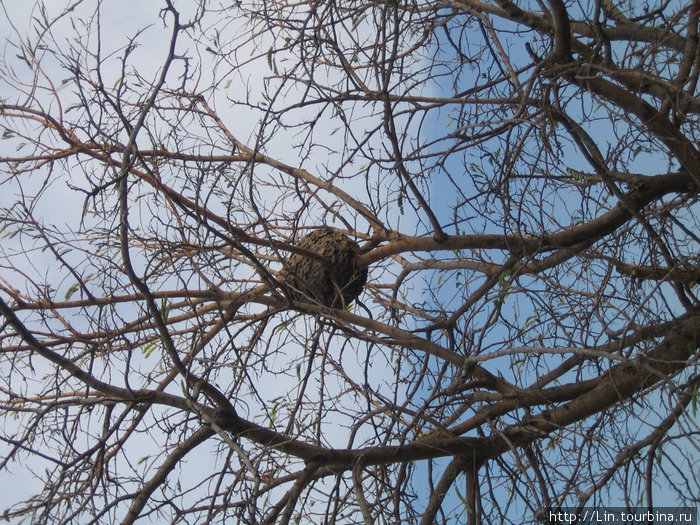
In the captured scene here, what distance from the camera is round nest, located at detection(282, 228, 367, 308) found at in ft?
8.89

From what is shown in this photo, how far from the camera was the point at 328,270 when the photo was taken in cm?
271

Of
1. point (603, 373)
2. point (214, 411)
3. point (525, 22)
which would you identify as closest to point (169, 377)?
point (214, 411)

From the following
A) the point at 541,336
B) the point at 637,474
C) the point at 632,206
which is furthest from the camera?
the point at 541,336

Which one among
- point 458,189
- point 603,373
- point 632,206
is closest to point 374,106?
point 458,189

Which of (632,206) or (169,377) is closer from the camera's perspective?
(632,206)

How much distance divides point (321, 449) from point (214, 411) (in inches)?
15.2

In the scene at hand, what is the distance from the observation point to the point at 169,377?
2.48 meters

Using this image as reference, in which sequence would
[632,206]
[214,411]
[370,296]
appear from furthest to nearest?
[370,296]
[632,206]
[214,411]

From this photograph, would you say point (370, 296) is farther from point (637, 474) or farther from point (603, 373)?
point (637, 474)

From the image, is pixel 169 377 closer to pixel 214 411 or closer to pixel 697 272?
pixel 214 411

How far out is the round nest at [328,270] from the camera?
2709mm

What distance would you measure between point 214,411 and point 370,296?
4.98 ft

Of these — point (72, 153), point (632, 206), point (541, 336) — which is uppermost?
point (72, 153)

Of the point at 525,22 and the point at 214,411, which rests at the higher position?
the point at 525,22
